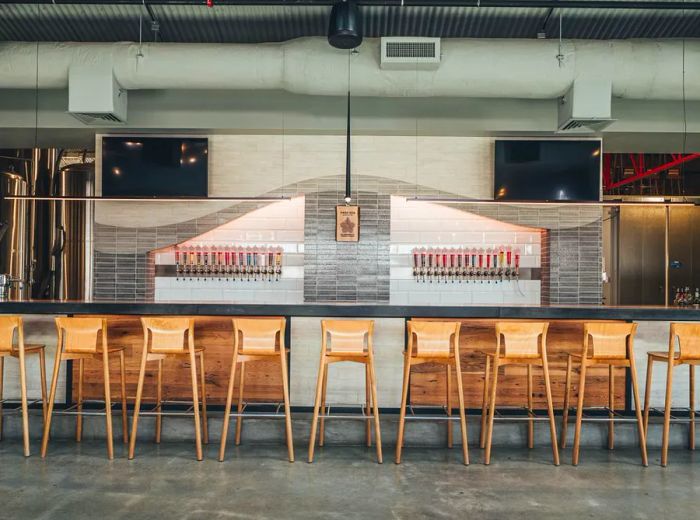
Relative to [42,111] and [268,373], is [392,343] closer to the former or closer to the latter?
[268,373]

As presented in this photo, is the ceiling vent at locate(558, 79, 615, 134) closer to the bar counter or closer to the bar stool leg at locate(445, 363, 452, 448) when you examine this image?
the bar counter

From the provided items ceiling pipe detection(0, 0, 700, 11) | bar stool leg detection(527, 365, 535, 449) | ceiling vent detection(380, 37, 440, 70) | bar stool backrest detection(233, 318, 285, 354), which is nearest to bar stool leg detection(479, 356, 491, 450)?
bar stool leg detection(527, 365, 535, 449)

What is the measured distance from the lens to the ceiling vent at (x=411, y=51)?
16.0 feet

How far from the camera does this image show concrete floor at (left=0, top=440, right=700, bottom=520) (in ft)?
10.3

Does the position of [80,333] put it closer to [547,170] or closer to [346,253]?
[346,253]

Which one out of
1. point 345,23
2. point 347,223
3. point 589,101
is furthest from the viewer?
point 347,223

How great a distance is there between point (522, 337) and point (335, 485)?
167 cm

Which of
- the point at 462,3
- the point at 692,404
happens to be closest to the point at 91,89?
the point at 462,3

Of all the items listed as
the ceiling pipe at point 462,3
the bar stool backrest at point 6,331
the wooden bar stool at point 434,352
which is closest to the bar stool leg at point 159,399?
the bar stool backrest at point 6,331

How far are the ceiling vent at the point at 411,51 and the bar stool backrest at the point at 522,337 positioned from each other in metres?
2.50

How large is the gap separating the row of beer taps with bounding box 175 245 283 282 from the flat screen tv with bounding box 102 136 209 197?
29.7 inches

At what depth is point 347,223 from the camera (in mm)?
6590

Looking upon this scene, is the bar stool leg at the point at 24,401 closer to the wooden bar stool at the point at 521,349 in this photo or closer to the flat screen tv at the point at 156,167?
the flat screen tv at the point at 156,167

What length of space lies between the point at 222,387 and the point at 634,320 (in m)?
3.42
